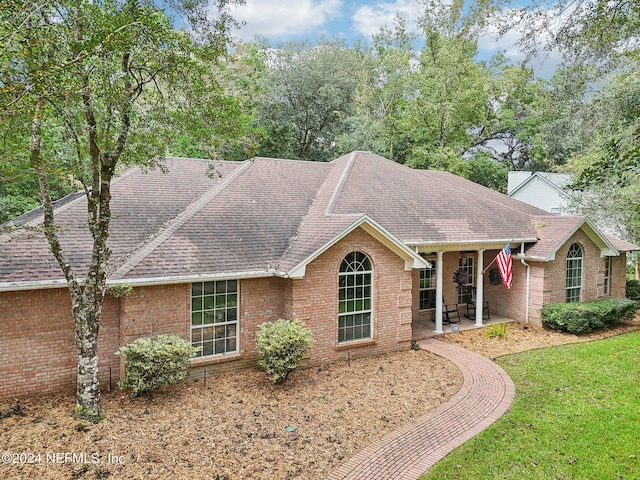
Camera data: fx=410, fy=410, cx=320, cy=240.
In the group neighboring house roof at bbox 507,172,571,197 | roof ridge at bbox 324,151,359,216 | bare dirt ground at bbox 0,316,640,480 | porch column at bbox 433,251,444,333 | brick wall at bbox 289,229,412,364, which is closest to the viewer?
bare dirt ground at bbox 0,316,640,480

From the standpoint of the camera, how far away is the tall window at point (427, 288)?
16.3m

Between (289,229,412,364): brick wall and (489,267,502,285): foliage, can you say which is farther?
Result: (489,267,502,285): foliage

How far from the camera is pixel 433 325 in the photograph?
15758 mm

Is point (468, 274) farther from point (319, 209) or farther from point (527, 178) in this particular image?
point (527, 178)

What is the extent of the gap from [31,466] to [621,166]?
1075cm

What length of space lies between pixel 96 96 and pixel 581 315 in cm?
1624

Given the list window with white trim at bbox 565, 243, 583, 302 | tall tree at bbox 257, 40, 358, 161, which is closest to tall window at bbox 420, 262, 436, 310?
window with white trim at bbox 565, 243, 583, 302

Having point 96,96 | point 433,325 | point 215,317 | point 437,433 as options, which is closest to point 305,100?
point 433,325

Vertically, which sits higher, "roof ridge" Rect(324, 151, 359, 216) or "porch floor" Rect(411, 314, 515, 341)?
"roof ridge" Rect(324, 151, 359, 216)

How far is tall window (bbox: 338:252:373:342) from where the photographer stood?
12.1 meters

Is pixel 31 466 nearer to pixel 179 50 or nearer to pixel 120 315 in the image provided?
pixel 120 315

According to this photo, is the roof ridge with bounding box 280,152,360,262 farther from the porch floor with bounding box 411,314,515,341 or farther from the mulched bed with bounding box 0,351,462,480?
the porch floor with bounding box 411,314,515,341

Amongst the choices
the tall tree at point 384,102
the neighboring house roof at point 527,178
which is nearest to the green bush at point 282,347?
the tall tree at point 384,102

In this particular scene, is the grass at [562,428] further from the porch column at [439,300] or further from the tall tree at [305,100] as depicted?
the tall tree at [305,100]
